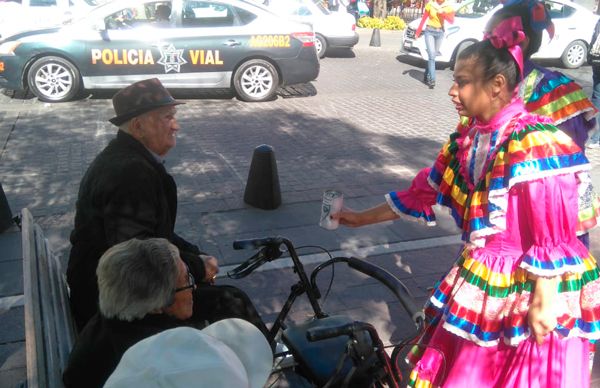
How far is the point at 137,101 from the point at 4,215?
273 centimetres

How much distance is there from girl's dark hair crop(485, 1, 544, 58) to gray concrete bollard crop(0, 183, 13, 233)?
13.4ft

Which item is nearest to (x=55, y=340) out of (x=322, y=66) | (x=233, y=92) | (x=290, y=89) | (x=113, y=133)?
(x=113, y=133)

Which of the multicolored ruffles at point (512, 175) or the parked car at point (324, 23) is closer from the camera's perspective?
the multicolored ruffles at point (512, 175)

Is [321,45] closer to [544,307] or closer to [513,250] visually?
[513,250]

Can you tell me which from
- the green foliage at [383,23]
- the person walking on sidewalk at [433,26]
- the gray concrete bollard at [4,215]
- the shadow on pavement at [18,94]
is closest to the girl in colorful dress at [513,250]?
the gray concrete bollard at [4,215]

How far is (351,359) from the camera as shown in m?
2.14

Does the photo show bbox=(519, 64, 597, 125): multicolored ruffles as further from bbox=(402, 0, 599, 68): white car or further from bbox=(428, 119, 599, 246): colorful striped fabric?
bbox=(402, 0, 599, 68): white car

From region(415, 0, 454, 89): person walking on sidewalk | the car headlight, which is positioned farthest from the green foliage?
the car headlight

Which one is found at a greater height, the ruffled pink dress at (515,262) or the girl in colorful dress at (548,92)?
the girl in colorful dress at (548,92)

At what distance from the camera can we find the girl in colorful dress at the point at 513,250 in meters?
2.12

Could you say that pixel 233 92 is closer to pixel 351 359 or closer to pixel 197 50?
pixel 197 50

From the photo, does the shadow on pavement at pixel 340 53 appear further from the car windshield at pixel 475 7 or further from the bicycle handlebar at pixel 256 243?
the bicycle handlebar at pixel 256 243

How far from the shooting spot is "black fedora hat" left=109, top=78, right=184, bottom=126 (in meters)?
2.90

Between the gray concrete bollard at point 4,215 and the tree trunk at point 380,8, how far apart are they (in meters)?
19.6
